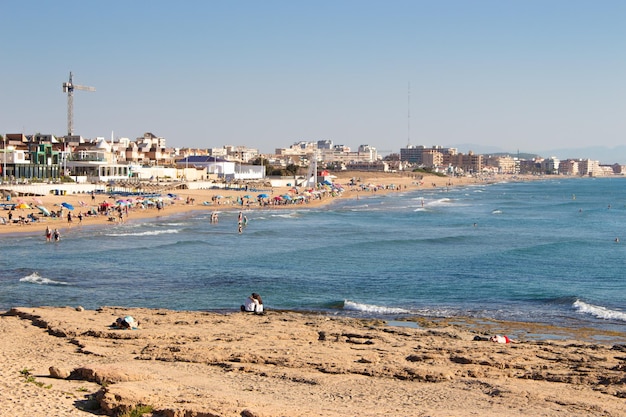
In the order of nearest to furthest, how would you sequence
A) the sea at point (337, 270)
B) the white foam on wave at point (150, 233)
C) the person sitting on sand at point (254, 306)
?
the person sitting on sand at point (254, 306)
the sea at point (337, 270)
the white foam on wave at point (150, 233)

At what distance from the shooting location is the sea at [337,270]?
2159 cm

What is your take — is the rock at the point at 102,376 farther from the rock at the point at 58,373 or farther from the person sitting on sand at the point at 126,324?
the person sitting on sand at the point at 126,324

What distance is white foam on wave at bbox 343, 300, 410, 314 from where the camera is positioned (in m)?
20.8

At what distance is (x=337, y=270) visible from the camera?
1136 inches

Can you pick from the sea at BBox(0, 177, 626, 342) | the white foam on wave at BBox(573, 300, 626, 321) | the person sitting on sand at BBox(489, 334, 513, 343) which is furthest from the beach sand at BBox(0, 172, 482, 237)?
the person sitting on sand at BBox(489, 334, 513, 343)

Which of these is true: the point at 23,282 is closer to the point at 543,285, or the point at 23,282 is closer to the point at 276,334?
the point at 276,334

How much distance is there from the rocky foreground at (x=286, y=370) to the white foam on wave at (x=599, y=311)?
4.17 m

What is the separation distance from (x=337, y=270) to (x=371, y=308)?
776cm

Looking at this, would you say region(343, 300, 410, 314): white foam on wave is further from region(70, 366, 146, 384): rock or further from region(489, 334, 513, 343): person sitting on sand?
region(70, 366, 146, 384): rock

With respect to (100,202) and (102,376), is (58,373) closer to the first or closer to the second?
(102,376)

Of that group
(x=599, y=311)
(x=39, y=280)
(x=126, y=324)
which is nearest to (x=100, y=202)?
(x=39, y=280)

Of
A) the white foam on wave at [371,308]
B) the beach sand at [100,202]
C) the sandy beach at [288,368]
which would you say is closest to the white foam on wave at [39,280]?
the sandy beach at [288,368]

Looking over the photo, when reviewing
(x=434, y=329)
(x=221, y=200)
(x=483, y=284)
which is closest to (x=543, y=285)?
(x=483, y=284)

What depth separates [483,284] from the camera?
2586cm
